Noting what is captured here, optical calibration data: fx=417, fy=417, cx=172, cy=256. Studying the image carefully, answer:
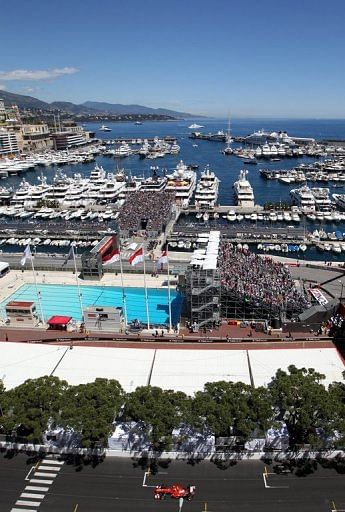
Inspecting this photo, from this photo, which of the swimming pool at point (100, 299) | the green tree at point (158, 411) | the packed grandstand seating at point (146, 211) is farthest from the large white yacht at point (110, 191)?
the green tree at point (158, 411)

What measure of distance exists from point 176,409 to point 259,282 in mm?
25105

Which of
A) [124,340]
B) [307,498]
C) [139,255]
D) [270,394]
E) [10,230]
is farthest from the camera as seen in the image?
[10,230]

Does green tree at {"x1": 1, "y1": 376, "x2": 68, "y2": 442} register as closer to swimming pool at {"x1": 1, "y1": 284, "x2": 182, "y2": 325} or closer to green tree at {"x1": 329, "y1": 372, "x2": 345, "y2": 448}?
green tree at {"x1": 329, "y1": 372, "x2": 345, "y2": 448}

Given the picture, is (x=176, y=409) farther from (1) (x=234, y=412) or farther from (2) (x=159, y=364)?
(2) (x=159, y=364)

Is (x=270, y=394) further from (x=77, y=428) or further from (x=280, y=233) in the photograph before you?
(x=280, y=233)

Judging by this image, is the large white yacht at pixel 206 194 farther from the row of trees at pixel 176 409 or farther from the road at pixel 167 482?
the road at pixel 167 482

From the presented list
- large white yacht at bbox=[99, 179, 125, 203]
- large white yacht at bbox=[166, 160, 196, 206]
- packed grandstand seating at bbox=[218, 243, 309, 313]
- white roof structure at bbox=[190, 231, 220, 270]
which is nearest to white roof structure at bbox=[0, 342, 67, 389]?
white roof structure at bbox=[190, 231, 220, 270]

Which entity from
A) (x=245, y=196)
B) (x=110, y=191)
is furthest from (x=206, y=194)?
(x=110, y=191)

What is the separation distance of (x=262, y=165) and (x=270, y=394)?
17039cm

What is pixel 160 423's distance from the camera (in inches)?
1134

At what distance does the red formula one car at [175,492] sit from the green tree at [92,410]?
5082mm

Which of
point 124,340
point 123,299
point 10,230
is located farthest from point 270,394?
point 10,230

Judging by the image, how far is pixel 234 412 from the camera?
29.4 m

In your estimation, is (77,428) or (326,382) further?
(326,382)
